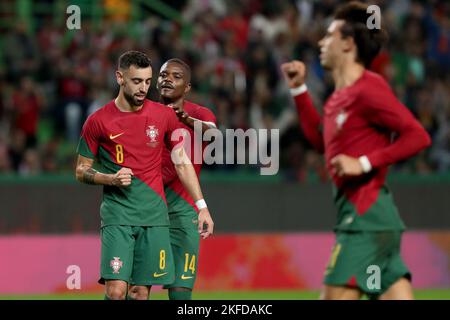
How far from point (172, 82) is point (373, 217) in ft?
10.1

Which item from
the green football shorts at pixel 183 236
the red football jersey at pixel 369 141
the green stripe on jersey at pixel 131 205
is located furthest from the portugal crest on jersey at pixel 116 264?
the red football jersey at pixel 369 141

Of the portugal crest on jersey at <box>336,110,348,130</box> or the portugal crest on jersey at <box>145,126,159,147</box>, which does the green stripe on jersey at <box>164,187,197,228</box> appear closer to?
the portugal crest on jersey at <box>145,126,159,147</box>

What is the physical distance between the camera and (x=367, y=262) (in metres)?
6.27

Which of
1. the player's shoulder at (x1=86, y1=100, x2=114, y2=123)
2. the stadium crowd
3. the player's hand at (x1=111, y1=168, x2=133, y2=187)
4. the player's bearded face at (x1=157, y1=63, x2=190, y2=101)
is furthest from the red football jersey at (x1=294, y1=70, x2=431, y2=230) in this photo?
the stadium crowd

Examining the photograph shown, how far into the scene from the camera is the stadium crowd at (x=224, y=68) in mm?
15547

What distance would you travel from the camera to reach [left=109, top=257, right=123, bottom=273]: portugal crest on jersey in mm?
7773

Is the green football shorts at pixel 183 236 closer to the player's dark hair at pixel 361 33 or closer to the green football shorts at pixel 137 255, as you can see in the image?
the green football shorts at pixel 137 255

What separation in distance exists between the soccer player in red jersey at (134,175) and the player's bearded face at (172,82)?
31.4 inches

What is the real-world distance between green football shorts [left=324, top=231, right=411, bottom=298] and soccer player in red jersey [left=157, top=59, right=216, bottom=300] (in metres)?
2.54

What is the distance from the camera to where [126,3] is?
18.7 metres

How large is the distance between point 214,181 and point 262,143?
0.88m

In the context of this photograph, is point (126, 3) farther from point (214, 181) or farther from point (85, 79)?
point (214, 181)

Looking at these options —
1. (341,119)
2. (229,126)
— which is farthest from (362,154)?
(229,126)
